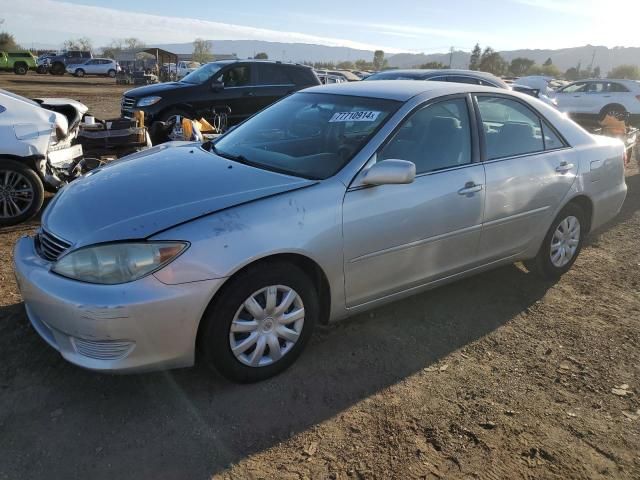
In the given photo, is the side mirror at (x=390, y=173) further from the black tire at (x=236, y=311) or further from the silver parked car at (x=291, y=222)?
the black tire at (x=236, y=311)

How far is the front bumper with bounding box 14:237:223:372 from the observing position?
2.38 meters

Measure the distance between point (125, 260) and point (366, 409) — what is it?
1.46 m

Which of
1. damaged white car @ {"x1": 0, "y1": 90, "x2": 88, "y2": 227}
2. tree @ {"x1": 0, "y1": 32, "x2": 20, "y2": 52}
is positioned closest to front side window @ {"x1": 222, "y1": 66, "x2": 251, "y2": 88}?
damaged white car @ {"x1": 0, "y1": 90, "x2": 88, "y2": 227}

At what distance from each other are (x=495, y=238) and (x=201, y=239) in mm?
2283

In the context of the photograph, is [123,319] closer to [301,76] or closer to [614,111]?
[301,76]

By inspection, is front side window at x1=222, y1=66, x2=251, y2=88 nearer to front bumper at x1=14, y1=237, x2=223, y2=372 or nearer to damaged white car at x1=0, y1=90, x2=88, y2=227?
damaged white car at x1=0, y1=90, x2=88, y2=227

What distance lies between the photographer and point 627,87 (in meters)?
16.5

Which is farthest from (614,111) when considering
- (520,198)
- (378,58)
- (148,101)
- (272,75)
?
(378,58)

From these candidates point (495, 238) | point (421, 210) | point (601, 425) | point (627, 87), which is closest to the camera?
point (601, 425)

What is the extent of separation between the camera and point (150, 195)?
2.84 m

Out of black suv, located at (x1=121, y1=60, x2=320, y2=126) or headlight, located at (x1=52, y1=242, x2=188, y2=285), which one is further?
black suv, located at (x1=121, y1=60, x2=320, y2=126)

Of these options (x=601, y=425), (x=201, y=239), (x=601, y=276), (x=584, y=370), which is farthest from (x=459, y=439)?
(x=601, y=276)

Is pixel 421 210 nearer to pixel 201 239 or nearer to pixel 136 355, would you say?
pixel 201 239

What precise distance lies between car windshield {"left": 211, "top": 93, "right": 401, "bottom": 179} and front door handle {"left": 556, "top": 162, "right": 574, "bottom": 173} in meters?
1.62
